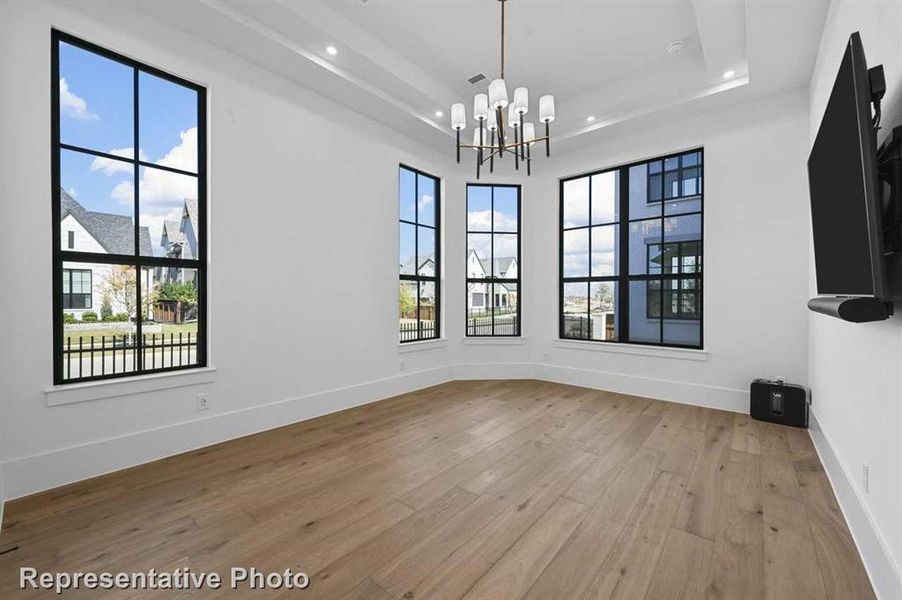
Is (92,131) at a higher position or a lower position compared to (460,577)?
higher

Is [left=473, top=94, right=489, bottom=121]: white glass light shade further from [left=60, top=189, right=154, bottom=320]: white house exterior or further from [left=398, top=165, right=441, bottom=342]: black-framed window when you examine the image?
[left=60, top=189, right=154, bottom=320]: white house exterior

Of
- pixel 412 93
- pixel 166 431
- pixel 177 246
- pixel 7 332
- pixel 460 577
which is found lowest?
pixel 460 577

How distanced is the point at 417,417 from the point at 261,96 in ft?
11.2

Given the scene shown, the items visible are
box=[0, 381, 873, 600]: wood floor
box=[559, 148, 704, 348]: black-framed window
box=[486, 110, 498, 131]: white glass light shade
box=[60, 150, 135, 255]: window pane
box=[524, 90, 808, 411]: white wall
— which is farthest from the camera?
box=[559, 148, 704, 348]: black-framed window

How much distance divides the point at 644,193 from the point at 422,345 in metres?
3.50

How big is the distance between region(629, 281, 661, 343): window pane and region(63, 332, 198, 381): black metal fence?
4.89 m

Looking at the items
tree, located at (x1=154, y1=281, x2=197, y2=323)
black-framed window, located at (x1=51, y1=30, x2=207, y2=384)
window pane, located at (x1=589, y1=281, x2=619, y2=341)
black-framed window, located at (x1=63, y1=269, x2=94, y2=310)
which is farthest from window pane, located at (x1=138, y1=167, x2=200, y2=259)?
window pane, located at (x1=589, y1=281, x2=619, y2=341)

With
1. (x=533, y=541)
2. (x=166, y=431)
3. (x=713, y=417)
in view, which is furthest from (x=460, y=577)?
(x=713, y=417)

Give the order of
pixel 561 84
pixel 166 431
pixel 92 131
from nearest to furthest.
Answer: pixel 92 131, pixel 166 431, pixel 561 84

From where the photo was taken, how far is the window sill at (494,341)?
19.2 ft

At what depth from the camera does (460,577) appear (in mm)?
→ 1742

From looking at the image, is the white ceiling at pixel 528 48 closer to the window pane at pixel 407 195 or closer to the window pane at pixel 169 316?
the window pane at pixel 407 195

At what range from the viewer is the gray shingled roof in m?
2.67

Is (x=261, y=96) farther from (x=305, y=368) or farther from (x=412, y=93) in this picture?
(x=305, y=368)
